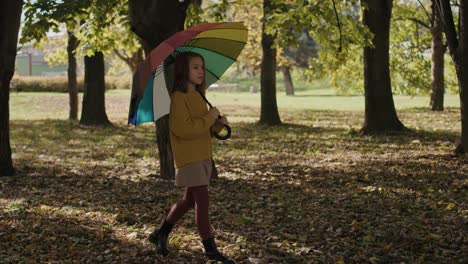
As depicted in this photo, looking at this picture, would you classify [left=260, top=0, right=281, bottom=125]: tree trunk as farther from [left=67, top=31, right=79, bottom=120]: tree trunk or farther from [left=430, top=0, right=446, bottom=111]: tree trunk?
[left=430, top=0, right=446, bottom=111]: tree trunk

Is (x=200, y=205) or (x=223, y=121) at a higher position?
(x=223, y=121)

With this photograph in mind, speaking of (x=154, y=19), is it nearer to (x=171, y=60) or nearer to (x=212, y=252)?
(x=171, y=60)

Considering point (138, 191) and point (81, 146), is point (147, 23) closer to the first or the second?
point (138, 191)

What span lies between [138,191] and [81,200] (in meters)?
0.96

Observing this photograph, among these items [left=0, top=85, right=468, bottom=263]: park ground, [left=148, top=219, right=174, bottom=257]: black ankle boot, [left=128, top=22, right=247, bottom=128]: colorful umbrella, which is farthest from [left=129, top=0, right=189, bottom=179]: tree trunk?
[left=148, top=219, right=174, bottom=257]: black ankle boot

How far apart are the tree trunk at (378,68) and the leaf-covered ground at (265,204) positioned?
1.12m

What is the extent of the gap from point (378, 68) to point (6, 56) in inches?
369

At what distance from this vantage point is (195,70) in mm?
5141

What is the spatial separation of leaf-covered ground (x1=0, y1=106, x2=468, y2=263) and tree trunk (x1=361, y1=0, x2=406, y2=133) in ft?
3.68

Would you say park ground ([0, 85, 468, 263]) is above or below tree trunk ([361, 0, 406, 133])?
below

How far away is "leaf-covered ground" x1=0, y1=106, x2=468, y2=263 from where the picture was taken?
5.80 meters

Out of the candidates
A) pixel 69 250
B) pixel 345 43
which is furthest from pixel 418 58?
pixel 69 250

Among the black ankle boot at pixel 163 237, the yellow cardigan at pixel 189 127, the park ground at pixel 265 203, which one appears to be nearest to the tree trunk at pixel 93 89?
the park ground at pixel 265 203

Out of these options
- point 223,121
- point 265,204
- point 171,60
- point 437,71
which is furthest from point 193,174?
point 437,71
